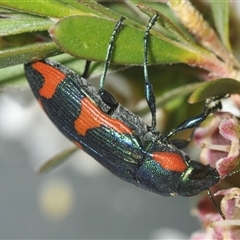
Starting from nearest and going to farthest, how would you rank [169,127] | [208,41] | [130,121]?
[208,41] → [130,121] → [169,127]

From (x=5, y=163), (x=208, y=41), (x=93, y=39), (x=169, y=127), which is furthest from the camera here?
(x=5, y=163)

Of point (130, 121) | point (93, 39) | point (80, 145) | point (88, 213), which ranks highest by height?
point (93, 39)

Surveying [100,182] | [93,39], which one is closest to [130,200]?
[100,182]

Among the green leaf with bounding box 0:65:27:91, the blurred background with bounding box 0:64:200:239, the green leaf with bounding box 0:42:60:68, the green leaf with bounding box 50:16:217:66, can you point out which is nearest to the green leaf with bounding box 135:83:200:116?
the green leaf with bounding box 50:16:217:66

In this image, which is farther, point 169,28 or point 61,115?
point 61,115

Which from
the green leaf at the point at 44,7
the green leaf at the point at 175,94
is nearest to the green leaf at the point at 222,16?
the green leaf at the point at 175,94

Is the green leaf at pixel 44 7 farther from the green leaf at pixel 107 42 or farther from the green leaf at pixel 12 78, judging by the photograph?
the green leaf at pixel 12 78

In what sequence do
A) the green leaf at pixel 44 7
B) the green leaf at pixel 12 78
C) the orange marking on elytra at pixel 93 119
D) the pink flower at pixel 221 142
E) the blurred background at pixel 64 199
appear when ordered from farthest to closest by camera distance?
1. the blurred background at pixel 64 199
2. the orange marking on elytra at pixel 93 119
3. the green leaf at pixel 12 78
4. the pink flower at pixel 221 142
5. the green leaf at pixel 44 7

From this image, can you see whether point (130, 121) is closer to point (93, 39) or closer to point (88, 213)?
point (93, 39)
